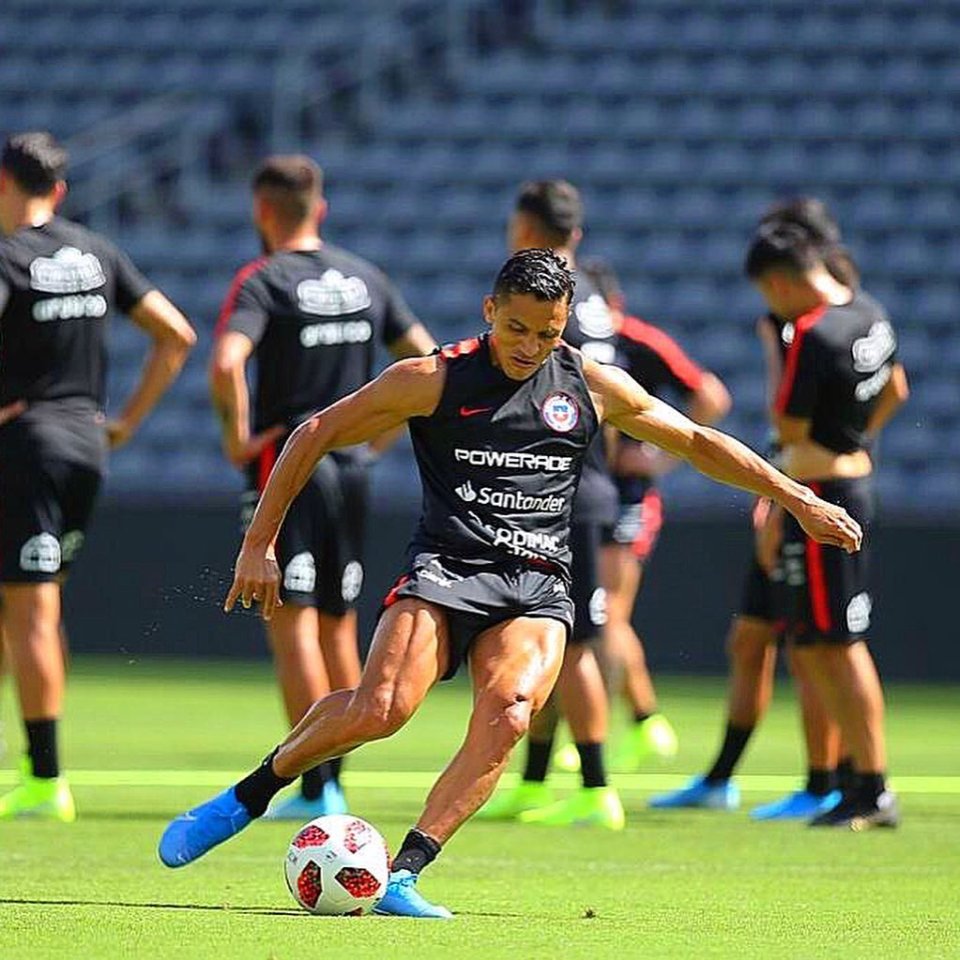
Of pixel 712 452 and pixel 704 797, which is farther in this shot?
pixel 704 797

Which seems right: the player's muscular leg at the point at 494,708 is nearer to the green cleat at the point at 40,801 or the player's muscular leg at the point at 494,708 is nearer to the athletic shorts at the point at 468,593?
the athletic shorts at the point at 468,593

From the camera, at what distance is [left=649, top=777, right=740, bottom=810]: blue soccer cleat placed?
9.71 metres

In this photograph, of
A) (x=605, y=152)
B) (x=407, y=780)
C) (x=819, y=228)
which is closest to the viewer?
(x=819, y=228)

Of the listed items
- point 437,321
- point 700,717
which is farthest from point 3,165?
point 437,321

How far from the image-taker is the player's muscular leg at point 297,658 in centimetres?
891

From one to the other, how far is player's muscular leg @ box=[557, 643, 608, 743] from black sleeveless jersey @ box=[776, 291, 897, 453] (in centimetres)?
118

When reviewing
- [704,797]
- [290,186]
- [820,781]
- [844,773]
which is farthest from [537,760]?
[290,186]

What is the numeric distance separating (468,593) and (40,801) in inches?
108

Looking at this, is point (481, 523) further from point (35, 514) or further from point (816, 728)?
point (816, 728)

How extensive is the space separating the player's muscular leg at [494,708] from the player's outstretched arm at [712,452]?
0.61 m

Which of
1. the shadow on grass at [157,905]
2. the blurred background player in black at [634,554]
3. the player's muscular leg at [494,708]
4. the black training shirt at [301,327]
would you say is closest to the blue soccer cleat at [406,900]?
the player's muscular leg at [494,708]

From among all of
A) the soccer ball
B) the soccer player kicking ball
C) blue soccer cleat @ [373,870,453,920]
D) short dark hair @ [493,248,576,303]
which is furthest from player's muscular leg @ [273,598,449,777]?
short dark hair @ [493,248,576,303]

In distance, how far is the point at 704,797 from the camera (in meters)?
9.73

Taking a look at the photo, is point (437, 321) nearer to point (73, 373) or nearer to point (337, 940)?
point (73, 373)
